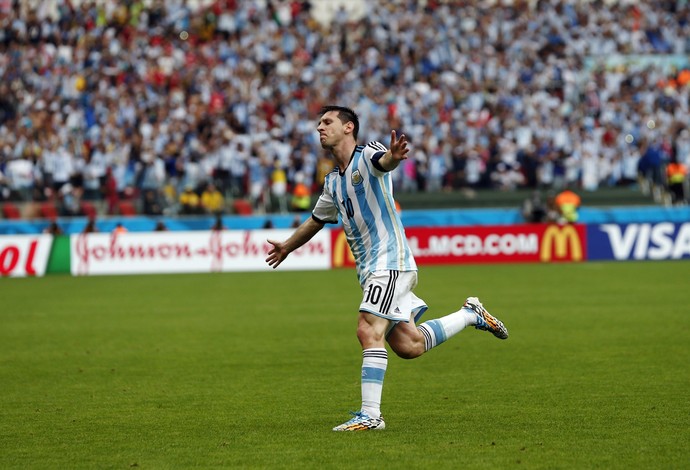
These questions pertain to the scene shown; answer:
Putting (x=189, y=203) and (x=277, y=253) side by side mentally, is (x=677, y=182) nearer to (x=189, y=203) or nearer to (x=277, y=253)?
(x=189, y=203)

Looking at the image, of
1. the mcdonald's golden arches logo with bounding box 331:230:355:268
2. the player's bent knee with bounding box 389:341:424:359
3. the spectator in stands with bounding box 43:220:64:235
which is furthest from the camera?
the spectator in stands with bounding box 43:220:64:235

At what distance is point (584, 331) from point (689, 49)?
2604cm

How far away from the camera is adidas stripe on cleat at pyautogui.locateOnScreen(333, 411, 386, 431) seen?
297 inches

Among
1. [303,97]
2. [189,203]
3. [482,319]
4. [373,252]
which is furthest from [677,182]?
[373,252]

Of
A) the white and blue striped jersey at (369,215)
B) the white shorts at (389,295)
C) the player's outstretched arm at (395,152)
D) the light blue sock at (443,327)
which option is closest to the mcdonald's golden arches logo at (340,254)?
the light blue sock at (443,327)

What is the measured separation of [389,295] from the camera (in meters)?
7.76

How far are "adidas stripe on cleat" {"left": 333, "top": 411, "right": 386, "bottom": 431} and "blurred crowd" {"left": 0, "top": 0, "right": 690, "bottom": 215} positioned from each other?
22266mm

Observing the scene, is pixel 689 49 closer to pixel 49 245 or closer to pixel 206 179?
pixel 206 179

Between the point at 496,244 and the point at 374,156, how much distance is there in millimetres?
20232

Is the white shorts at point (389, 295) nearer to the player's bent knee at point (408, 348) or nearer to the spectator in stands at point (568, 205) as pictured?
the player's bent knee at point (408, 348)

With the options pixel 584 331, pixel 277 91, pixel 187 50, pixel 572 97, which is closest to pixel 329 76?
pixel 277 91

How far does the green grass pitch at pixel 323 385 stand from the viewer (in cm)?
688

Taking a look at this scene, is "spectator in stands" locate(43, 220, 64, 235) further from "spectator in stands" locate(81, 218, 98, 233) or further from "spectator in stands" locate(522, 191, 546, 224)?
"spectator in stands" locate(522, 191, 546, 224)

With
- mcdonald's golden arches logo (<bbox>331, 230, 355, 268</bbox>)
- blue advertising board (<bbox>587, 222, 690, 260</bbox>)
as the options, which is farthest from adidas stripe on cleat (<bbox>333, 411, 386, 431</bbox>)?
blue advertising board (<bbox>587, 222, 690, 260</bbox>)
